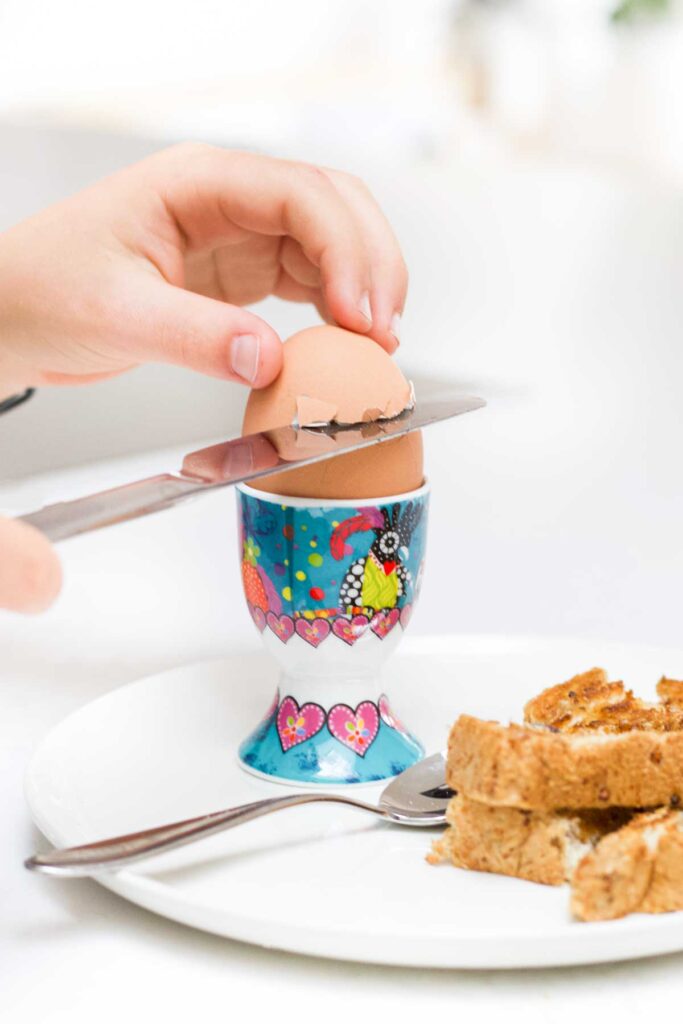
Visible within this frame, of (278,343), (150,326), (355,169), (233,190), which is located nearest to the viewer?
(278,343)

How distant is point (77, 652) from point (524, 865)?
633mm

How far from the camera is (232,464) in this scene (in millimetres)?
847

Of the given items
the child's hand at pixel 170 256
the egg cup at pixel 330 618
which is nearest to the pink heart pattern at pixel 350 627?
the egg cup at pixel 330 618

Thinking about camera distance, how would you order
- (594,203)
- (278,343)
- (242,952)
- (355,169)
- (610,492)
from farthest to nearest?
(355,169), (594,203), (610,492), (278,343), (242,952)

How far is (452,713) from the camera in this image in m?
1.07

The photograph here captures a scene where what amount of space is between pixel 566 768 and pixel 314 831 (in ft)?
0.56

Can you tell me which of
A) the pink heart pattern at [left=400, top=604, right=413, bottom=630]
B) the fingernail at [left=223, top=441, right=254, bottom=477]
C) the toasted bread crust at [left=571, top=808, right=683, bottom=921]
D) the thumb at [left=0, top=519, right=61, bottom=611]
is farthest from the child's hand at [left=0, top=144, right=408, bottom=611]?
the toasted bread crust at [left=571, top=808, right=683, bottom=921]

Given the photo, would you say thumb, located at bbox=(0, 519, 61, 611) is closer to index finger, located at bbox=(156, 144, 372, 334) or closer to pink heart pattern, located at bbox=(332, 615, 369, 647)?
pink heart pattern, located at bbox=(332, 615, 369, 647)

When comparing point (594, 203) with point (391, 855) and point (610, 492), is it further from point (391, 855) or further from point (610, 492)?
point (391, 855)

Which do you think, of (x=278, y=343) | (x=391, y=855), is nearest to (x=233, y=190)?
(x=278, y=343)

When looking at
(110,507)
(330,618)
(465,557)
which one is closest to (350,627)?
(330,618)

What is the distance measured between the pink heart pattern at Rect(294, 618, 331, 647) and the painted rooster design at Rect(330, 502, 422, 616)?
2 cm

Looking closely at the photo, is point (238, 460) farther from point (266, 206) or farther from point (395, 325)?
point (266, 206)

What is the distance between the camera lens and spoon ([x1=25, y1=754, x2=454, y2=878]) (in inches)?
28.0
